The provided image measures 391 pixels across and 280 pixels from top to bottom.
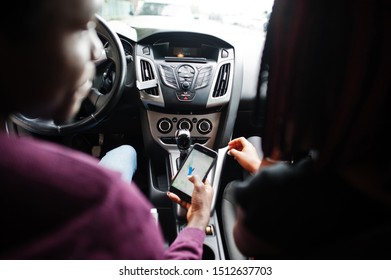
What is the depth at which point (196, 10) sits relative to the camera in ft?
4.28

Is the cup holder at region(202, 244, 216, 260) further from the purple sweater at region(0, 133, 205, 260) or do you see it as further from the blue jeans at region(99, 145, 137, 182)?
the purple sweater at region(0, 133, 205, 260)

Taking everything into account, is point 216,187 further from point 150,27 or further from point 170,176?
point 150,27

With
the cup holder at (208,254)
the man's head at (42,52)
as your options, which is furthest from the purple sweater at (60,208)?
the cup holder at (208,254)

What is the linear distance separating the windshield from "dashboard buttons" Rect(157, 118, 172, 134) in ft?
1.36

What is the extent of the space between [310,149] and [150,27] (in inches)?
40.2

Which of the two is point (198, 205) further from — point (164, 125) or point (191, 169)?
point (164, 125)

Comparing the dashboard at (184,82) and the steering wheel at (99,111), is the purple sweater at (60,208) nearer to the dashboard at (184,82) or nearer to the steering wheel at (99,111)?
the steering wheel at (99,111)

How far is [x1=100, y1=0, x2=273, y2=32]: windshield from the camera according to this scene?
1.17 metres

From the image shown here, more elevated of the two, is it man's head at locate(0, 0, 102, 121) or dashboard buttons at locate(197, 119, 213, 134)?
man's head at locate(0, 0, 102, 121)

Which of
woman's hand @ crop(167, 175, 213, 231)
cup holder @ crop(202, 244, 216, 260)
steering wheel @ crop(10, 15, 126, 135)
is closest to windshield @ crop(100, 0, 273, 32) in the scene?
steering wheel @ crop(10, 15, 126, 135)

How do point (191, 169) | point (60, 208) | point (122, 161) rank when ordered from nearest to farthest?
point (60, 208) → point (191, 169) → point (122, 161)

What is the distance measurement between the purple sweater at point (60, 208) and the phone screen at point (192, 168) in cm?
52

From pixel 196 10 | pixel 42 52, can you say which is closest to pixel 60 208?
pixel 42 52

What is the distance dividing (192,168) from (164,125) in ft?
1.10
